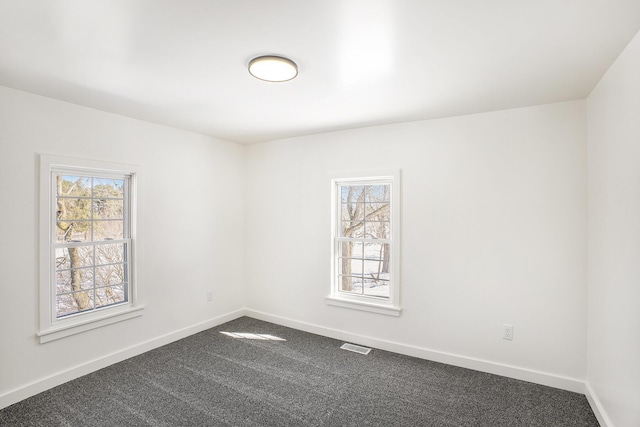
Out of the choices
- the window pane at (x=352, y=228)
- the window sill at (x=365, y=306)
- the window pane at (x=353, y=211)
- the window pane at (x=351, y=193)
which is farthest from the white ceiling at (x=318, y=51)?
the window sill at (x=365, y=306)

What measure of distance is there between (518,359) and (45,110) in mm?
4570

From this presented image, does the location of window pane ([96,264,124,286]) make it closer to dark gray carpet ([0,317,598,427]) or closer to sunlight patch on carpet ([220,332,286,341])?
dark gray carpet ([0,317,598,427])

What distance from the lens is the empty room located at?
1.81 metres

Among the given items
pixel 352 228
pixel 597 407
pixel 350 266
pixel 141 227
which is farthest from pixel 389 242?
pixel 141 227

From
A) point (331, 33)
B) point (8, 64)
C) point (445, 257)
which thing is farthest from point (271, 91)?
point (445, 257)

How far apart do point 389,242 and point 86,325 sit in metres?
3.03

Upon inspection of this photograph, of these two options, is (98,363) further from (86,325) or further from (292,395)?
(292,395)

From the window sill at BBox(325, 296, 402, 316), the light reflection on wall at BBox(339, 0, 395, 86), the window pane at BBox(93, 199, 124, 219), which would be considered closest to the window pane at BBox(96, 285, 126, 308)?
the window pane at BBox(93, 199, 124, 219)

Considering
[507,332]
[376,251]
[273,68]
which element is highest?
[273,68]

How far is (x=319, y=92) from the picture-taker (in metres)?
2.62

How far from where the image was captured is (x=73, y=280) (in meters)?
3.02

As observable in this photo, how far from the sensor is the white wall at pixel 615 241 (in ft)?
5.94

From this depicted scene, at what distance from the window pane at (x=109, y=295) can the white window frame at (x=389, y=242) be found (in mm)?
2205

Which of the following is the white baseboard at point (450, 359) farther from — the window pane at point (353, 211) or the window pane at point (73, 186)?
the window pane at point (73, 186)
